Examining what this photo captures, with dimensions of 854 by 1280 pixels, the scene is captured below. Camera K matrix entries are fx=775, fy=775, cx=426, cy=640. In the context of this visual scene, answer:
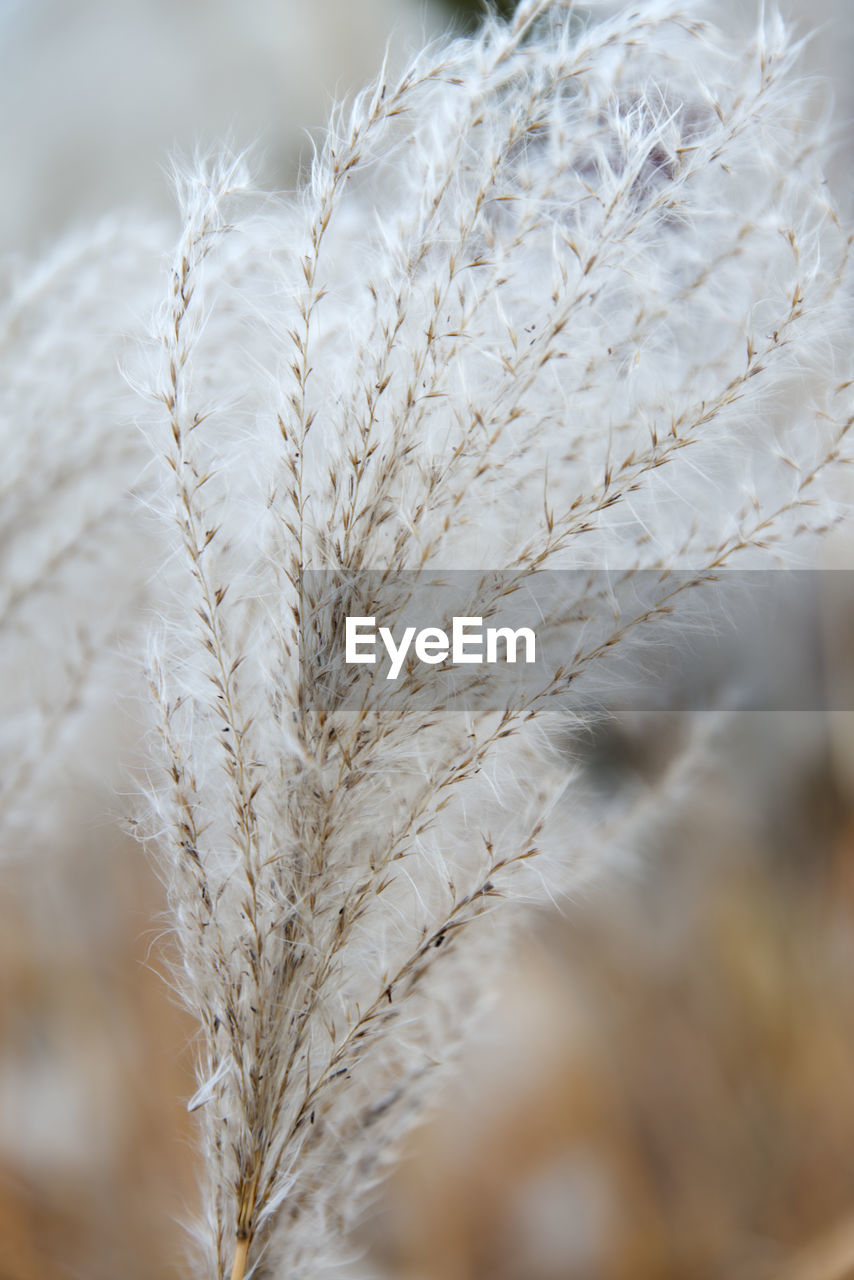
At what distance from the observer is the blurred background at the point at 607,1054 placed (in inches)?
28.6

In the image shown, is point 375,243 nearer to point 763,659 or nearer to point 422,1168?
point 763,659

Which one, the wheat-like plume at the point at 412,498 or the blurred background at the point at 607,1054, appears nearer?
the wheat-like plume at the point at 412,498

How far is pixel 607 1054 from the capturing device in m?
0.79

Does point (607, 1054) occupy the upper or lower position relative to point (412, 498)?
lower

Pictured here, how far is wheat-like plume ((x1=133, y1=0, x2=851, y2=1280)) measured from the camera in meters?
0.36

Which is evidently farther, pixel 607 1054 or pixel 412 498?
pixel 607 1054

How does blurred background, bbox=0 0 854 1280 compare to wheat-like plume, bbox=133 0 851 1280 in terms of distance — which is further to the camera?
blurred background, bbox=0 0 854 1280

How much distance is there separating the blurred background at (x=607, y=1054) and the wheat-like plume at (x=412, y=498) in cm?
32

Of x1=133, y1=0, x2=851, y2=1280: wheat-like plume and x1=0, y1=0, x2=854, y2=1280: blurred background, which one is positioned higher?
x1=133, y1=0, x2=851, y2=1280: wheat-like plume

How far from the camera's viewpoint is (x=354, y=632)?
357 millimetres

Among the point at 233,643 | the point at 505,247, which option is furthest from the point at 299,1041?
the point at 505,247

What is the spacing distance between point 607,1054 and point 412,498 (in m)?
0.68

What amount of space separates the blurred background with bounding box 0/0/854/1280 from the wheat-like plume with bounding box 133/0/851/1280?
32 cm

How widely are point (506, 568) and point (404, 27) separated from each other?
917 millimetres
